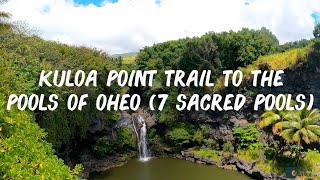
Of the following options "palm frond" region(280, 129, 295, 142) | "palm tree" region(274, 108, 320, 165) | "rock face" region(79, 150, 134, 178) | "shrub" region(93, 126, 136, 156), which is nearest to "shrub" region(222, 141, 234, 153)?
"palm tree" region(274, 108, 320, 165)

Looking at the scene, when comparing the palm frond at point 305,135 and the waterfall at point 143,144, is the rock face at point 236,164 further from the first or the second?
the waterfall at point 143,144

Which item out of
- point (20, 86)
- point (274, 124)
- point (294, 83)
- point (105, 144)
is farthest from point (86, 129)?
point (294, 83)

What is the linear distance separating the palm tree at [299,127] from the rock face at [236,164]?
2454 millimetres

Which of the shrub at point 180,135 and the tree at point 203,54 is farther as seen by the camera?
the tree at point 203,54

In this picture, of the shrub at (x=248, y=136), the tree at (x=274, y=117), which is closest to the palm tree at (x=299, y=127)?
the tree at (x=274, y=117)

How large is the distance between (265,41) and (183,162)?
1349 cm

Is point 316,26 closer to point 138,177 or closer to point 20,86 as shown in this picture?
point 138,177

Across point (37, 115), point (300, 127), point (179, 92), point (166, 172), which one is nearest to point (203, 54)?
point (179, 92)

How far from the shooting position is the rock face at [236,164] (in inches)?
931

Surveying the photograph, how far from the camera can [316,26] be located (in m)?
28.8

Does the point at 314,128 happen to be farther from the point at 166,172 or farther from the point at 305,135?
the point at 166,172

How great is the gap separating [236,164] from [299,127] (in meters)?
6.00

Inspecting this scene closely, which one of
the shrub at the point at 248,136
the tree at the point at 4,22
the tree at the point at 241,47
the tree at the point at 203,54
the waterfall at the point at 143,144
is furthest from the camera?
the tree at the point at 203,54

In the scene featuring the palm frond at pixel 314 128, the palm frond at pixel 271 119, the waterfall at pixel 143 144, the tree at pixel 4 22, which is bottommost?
the waterfall at pixel 143 144
